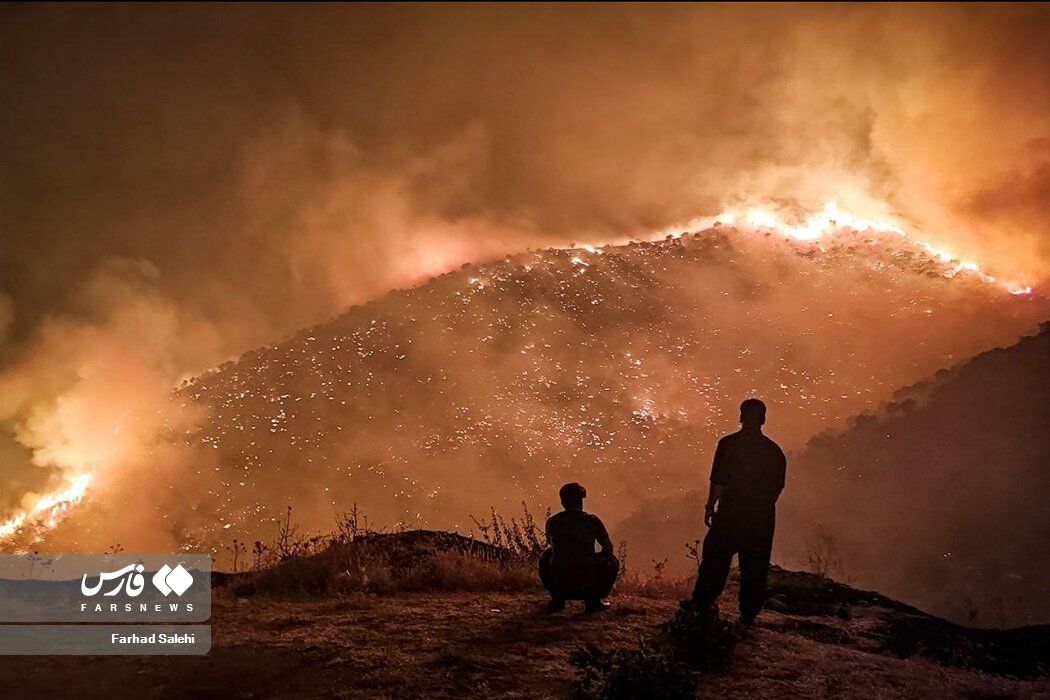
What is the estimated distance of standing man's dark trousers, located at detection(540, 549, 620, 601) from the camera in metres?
7.21

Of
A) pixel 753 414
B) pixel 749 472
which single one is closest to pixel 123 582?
pixel 749 472

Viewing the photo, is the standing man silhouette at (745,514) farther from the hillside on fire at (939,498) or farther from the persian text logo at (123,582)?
the hillside on fire at (939,498)

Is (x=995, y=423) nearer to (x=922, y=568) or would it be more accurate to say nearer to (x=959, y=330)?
(x=959, y=330)

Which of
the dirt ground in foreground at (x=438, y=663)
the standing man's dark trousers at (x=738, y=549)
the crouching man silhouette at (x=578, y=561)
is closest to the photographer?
the dirt ground in foreground at (x=438, y=663)

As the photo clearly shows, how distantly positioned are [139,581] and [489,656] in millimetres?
5769

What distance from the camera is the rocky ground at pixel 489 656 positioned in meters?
5.17

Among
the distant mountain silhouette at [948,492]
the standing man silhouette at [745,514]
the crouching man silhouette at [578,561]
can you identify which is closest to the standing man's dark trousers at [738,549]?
the standing man silhouette at [745,514]

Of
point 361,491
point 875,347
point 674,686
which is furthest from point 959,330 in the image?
point 674,686

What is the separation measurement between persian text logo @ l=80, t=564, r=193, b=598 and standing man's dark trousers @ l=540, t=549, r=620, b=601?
4644 mm

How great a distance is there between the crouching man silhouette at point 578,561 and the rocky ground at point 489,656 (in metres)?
0.23

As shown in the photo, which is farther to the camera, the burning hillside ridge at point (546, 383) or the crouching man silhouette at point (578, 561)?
the burning hillside ridge at point (546, 383)

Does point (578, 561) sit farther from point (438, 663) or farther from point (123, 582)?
point (123, 582)

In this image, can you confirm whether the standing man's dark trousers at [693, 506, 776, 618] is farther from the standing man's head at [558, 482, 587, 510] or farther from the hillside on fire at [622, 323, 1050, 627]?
the hillside on fire at [622, 323, 1050, 627]

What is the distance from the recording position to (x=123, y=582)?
895 centimetres
